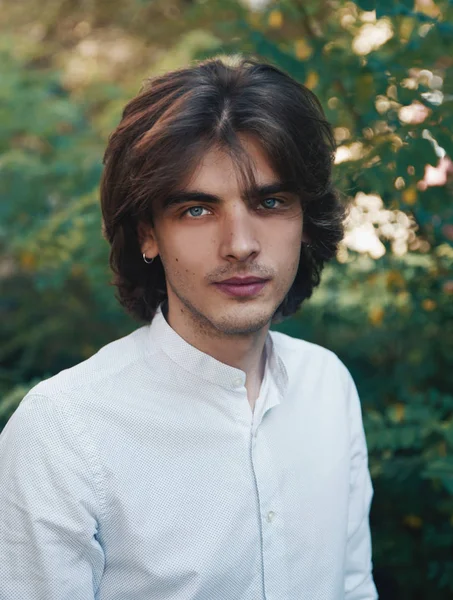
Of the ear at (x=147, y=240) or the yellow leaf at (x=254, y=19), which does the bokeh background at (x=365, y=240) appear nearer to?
the yellow leaf at (x=254, y=19)

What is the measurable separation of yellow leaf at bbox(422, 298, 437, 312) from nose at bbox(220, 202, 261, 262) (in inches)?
55.2

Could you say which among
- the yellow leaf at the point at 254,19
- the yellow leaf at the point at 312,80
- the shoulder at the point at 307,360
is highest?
the yellow leaf at the point at 254,19

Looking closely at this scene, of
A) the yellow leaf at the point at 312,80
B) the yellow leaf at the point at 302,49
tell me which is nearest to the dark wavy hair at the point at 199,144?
the yellow leaf at the point at 312,80

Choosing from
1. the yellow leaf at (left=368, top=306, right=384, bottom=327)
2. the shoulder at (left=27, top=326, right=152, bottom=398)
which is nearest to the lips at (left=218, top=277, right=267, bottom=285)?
the shoulder at (left=27, top=326, right=152, bottom=398)

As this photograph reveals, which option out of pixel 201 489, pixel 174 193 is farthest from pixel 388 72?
pixel 201 489

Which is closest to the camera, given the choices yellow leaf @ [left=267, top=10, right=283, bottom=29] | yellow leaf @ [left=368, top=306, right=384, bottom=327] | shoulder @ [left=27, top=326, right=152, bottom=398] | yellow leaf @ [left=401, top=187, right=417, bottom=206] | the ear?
shoulder @ [left=27, top=326, right=152, bottom=398]

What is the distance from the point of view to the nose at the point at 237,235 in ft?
5.75

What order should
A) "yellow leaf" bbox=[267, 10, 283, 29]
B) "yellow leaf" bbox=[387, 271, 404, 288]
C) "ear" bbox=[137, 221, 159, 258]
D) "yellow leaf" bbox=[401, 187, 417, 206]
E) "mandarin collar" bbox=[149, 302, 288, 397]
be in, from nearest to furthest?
1. "mandarin collar" bbox=[149, 302, 288, 397]
2. "ear" bbox=[137, 221, 159, 258]
3. "yellow leaf" bbox=[401, 187, 417, 206]
4. "yellow leaf" bbox=[267, 10, 283, 29]
5. "yellow leaf" bbox=[387, 271, 404, 288]

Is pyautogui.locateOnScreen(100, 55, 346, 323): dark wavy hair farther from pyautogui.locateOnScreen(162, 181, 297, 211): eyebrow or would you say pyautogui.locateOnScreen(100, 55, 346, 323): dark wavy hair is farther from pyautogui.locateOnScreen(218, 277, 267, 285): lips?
pyautogui.locateOnScreen(218, 277, 267, 285): lips

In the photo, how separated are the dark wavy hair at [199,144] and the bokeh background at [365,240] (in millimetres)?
413

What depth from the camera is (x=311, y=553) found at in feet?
6.40

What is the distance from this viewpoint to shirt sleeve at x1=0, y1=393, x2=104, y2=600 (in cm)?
159

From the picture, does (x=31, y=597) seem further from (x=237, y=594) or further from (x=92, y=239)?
(x=92, y=239)

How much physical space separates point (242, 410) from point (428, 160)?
99 centimetres
